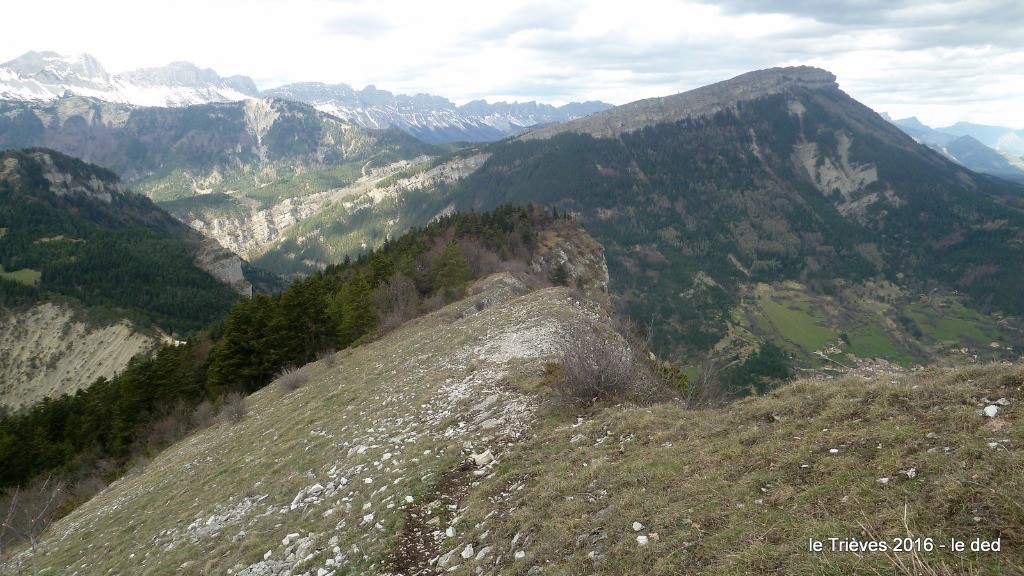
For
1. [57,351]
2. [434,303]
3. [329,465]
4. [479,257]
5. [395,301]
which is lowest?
[57,351]

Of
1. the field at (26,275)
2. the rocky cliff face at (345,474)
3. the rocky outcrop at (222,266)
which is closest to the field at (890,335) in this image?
the rocky cliff face at (345,474)

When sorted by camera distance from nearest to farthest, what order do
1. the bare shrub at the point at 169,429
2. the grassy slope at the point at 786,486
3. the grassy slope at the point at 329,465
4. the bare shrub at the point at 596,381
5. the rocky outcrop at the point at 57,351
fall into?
1. the grassy slope at the point at 786,486
2. the grassy slope at the point at 329,465
3. the bare shrub at the point at 596,381
4. the bare shrub at the point at 169,429
5. the rocky outcrop at the point at 57,351

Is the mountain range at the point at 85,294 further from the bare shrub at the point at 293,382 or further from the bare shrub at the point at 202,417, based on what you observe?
the bare shrub at the point at 293,382

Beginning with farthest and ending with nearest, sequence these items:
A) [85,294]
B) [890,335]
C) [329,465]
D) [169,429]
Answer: [890,335], [85,294], [169,429], [329,465]

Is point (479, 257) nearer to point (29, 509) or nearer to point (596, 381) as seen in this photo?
point (29, 509)

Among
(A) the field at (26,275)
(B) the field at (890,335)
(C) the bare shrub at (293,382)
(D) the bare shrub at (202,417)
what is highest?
(A) the field at (26,275)

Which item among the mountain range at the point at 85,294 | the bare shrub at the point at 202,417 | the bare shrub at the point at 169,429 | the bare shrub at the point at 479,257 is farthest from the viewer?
the mountain range at the point at 85,294

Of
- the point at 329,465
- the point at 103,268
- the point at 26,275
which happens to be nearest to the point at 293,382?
the point at 329,465

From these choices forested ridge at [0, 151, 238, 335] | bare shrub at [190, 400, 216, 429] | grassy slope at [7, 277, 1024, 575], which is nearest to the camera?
grassy slope at [7, 277, 1024, 575]

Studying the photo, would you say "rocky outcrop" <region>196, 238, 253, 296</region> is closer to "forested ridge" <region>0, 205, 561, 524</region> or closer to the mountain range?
the mountain range

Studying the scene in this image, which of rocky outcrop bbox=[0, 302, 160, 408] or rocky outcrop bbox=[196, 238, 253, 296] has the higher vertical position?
rocky outcrop bbox=[196, 238, 253, 296]

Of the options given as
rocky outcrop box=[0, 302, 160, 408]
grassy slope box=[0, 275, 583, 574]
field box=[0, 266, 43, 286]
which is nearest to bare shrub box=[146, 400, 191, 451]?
grassy slope box=[0, 275, 583, 574]

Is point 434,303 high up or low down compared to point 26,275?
down

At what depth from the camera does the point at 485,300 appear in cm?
4006
